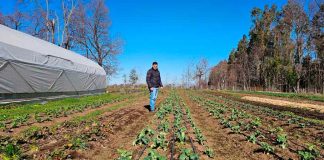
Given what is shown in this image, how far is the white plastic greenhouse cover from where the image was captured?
492 inches

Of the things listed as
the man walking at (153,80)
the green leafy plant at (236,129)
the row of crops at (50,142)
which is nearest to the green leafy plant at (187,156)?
the row of crops at (50,142)

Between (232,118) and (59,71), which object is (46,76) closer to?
(59,71)

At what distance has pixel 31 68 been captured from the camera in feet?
47.6

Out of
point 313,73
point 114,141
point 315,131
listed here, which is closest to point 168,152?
point 114,141

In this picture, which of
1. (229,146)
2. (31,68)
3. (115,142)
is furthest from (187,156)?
(31,68)

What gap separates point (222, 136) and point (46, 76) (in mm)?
12799

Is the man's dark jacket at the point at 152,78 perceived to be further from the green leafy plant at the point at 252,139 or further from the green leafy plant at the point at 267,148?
the green leafy plant at the point at 267,148

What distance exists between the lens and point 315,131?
7523mm

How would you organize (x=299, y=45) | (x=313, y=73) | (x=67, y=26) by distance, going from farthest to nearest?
(x=313, y=73), (x=299, y=45), (x=67, y=26)

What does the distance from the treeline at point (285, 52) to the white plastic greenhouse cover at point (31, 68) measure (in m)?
34.6

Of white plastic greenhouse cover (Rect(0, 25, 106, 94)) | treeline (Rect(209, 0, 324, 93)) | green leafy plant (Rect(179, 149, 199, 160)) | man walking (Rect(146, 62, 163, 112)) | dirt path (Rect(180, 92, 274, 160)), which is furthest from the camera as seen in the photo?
A: treeline (Rect(209, 0, 324, 93))

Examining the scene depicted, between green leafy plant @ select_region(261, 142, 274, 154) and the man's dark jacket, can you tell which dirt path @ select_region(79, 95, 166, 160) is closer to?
green leafy plant @ select_region(261, 142, 274, 154)

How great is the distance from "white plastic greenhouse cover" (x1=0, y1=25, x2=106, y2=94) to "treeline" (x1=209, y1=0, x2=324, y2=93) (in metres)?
34.6

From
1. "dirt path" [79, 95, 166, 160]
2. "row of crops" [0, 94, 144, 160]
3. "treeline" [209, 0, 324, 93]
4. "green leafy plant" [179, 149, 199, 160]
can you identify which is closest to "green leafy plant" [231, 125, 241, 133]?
"dirt path" [79, 95, 166, 160]
